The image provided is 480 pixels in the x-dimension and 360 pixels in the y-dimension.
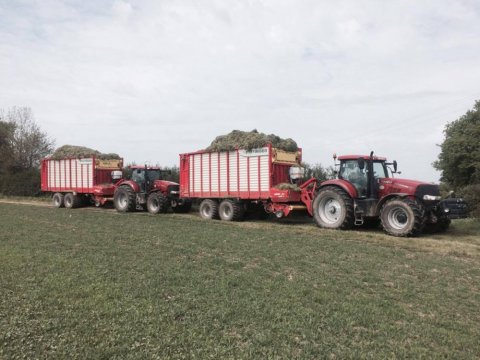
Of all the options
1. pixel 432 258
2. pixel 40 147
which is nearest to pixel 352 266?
pixel 432 258

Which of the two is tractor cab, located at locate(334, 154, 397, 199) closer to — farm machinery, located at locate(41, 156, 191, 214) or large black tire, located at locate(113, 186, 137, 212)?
farm machinery, located at locate(41, 156, 191, 214)

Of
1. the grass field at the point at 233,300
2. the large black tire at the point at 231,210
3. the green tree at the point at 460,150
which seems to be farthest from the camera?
the green tree at the point at 460,150

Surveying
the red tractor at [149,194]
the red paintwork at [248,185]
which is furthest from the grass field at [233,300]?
the red tractor at [149,194]

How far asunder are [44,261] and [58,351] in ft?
13.3

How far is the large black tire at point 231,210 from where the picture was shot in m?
16.1

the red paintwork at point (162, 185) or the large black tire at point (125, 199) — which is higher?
the red paintwork at point (162, 185)

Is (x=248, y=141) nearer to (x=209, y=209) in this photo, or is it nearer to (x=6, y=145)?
(x=209, y=209)

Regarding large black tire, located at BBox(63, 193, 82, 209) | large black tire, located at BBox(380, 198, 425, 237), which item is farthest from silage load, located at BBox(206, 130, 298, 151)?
large black tire, located at BBox(63, 193, 82, 209)

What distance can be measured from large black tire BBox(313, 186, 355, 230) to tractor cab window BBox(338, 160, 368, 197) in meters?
0.45

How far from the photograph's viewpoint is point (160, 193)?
1939 centimetres

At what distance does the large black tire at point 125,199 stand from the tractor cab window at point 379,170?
439 inches

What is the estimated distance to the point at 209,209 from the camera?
1719 cm

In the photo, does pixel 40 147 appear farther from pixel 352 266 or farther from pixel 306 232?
pixel 352 266

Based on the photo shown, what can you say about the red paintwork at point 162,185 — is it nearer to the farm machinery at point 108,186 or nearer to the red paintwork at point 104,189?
the farm machinery at point 108,186
